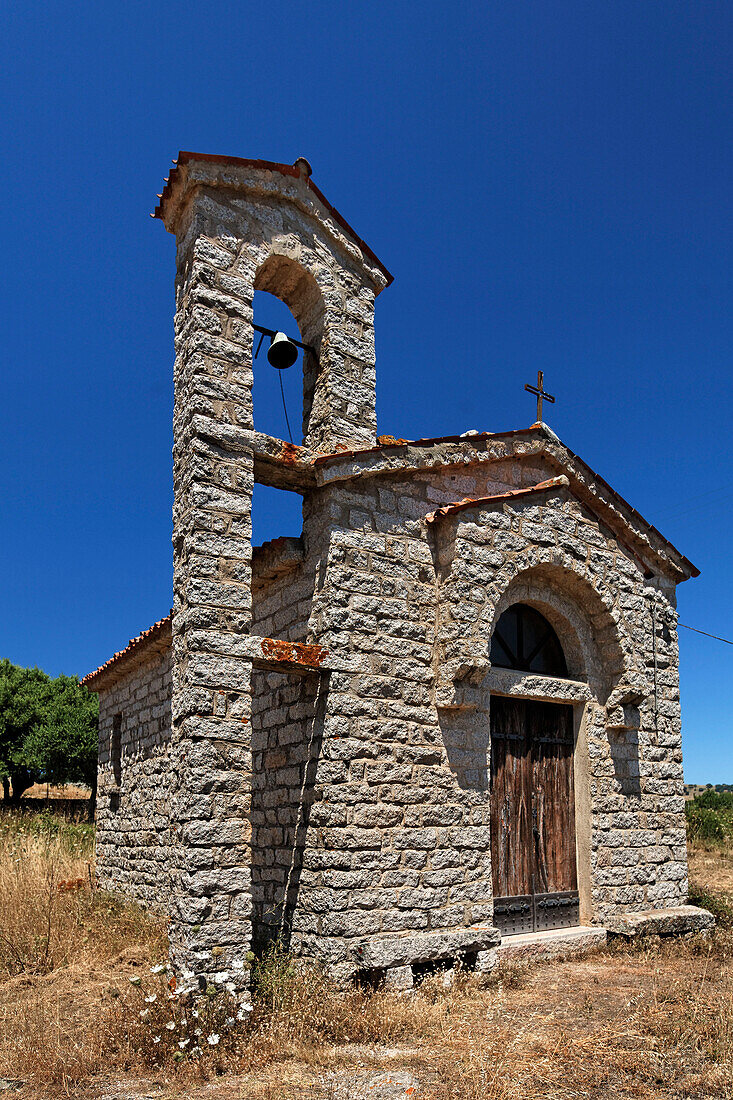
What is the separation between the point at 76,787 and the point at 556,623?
25199 millimetres

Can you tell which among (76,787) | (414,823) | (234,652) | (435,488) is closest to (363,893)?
(414,823)

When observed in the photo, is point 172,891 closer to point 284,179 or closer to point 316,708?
point 316,708

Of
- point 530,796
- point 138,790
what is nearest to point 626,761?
point 530,796

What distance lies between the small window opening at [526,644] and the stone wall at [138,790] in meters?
3.89

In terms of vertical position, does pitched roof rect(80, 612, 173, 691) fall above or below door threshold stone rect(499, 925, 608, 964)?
above

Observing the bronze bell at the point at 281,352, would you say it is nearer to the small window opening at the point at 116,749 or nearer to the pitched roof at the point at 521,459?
the pitched roof at the point at 521,459

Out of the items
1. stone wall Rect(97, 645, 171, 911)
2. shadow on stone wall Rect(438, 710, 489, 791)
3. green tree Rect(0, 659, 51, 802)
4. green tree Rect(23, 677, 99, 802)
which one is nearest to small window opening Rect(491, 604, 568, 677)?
shadow on stone wall Rect(438, 710, 489, 791)

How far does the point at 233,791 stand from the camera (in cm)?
635

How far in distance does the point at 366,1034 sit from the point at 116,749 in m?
7.85

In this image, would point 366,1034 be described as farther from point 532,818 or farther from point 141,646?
point 141,646

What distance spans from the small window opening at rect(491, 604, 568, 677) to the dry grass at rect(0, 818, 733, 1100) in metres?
2.91

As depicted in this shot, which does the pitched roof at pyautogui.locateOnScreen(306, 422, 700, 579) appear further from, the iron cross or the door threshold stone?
the door threshold stone

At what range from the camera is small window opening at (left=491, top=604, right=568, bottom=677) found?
352 inches

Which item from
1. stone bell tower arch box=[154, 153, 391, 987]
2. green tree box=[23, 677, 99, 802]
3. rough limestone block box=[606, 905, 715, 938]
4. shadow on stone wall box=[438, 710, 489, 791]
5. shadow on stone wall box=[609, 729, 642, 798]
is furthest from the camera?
green tree box=[23, 677, 99, 802]
